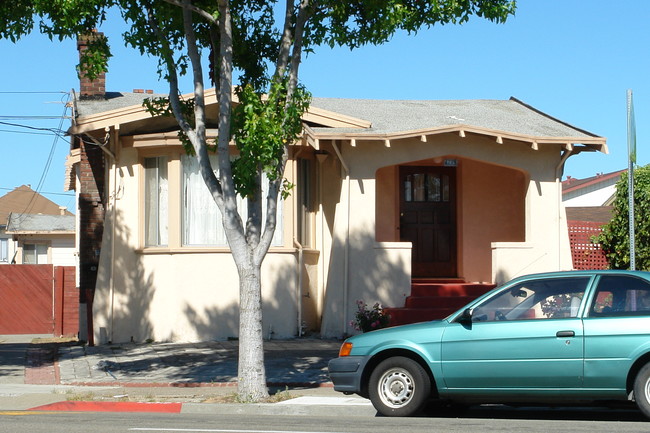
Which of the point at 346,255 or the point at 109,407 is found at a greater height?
the point at 346,255

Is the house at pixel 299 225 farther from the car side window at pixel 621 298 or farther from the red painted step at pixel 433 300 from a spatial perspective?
the car side window at pixel 621 298

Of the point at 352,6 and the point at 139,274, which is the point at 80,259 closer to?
the point at 139,274

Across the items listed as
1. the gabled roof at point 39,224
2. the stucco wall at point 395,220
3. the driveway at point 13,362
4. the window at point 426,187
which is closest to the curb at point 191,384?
the driveway at point 13,362

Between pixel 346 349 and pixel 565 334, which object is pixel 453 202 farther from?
pixel 565 334

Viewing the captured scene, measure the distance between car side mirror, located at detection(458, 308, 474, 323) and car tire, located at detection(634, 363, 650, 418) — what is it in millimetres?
1695

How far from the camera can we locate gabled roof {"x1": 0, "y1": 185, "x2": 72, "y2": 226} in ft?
146

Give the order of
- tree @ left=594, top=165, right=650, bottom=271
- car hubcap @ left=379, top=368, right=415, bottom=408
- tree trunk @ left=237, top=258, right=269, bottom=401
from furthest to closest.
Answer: tree @ left=594, top=165, right=650, bottom=271, tree trunk @ left=237, top=258, right=269, bottom=401, car hubcap @ left=379, top=368, right=415, bottom=408

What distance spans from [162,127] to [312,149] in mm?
2878

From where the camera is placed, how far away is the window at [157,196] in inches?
687

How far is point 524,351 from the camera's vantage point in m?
9.19

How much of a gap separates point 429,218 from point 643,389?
1062cm

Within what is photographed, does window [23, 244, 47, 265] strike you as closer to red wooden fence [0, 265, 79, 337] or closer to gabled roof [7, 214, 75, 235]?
gabled roof [7, 214, 75, 235]

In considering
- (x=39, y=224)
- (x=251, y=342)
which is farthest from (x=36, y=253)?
(x=251, y=342)

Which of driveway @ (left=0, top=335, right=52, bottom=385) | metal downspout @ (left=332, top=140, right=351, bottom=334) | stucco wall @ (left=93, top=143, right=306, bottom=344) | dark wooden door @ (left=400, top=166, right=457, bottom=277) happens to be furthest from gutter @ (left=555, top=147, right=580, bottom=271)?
driveway @ (left=0, top=335, right=52, bottom=385)
